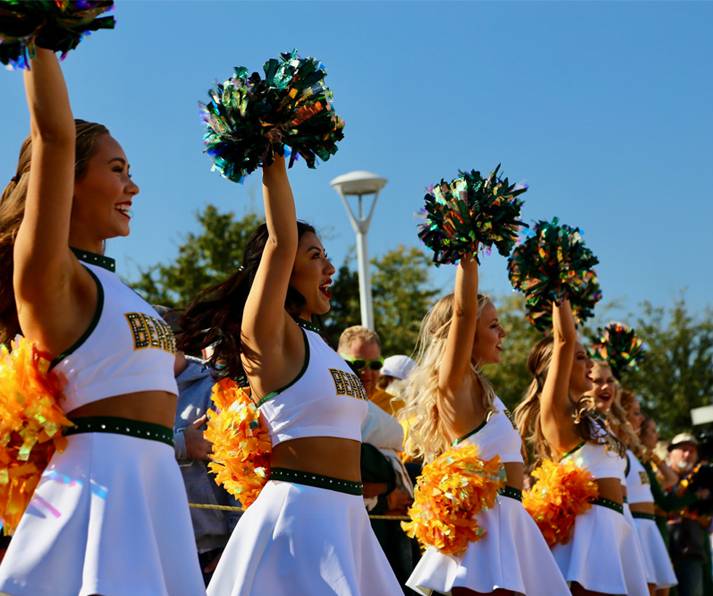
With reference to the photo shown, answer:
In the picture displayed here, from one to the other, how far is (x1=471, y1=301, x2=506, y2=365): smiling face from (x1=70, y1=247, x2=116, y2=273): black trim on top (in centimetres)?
336

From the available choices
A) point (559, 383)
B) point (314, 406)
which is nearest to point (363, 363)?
point (559, 383)

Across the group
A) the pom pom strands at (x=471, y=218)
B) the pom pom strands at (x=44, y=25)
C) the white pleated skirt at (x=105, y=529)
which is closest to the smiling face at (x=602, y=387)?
the pom pom strands at (x=471, y=218)

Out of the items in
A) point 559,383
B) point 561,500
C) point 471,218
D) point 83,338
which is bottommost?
point 561,500

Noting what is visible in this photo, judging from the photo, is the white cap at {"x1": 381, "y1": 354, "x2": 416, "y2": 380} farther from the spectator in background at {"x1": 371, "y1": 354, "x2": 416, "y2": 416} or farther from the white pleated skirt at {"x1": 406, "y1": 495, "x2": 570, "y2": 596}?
the white pleated skirt at {"x1": 406, "y1": 495, "x2": 570, "y2": 596}

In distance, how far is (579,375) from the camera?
8.02 m

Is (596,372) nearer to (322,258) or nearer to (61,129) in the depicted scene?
(322,258)

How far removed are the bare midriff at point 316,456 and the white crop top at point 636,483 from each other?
215 inches

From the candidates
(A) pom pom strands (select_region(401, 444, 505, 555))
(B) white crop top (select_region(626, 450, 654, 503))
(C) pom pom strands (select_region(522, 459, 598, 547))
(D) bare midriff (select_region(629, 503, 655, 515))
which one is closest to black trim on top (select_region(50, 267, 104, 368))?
(A) pom pom strands (select_region(401, 444, 505, 555))

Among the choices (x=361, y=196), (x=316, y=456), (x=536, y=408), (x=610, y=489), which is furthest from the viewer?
(x=361, y=196)

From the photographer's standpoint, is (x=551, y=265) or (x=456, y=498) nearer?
(x=456, y=498)

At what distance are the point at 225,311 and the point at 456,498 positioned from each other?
5.76ft

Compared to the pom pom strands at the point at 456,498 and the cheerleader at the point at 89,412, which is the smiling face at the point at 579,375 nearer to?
the pom pom strands at the point at 456,498

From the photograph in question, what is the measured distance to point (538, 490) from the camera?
24.8ft

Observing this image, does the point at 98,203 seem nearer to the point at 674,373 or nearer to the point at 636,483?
the point at 636,483
